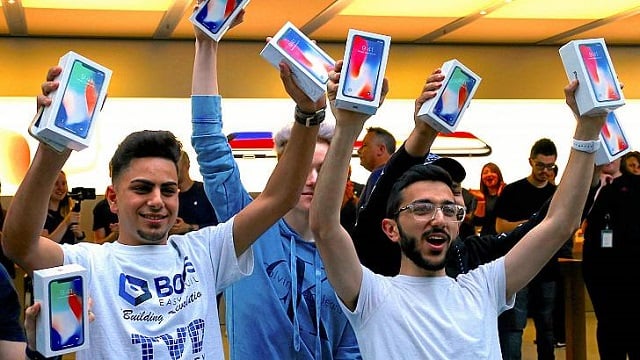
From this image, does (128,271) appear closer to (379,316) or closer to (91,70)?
(91,70)

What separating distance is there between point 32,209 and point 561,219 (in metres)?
1.43

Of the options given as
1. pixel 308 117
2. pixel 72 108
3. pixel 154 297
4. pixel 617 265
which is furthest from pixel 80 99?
pixel 617 265

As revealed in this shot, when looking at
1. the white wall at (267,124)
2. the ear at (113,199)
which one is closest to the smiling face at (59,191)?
the white wall at (267,124)

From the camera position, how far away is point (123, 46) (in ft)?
28.5

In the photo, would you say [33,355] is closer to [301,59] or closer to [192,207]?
[301,59]

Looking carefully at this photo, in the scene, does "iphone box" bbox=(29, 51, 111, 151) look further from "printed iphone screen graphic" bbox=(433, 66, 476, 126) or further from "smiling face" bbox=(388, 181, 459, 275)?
"printed iphone screen graphic" bbox=(433, 66, 476, 126)

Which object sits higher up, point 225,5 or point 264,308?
point 225,5

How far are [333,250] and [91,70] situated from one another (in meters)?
0.71

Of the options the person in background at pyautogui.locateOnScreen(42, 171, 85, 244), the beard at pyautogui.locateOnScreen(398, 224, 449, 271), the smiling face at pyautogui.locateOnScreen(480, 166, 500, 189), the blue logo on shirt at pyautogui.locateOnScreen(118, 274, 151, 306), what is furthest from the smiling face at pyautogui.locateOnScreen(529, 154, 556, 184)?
the blue logo on shirt at pyautogui.locateOnScreen(118, 274, 151, 306)

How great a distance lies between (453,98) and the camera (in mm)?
2543

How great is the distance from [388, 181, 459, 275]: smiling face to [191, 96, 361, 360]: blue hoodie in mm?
→ 237

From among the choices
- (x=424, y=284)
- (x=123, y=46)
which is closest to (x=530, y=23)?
(x=123, y=46)

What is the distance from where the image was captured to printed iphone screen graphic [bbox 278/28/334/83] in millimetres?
2041

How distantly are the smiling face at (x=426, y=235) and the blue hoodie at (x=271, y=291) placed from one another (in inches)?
9.3
